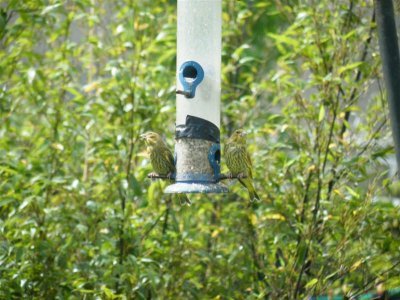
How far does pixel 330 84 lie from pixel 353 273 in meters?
1.17

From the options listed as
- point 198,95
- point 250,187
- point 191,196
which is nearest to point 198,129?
point 198,95

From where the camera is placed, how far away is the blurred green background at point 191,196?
17.1 feet

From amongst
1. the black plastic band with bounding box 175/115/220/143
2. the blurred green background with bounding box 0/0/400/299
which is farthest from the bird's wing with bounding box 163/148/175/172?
the blurred green background with bounding box 0/0/400/299

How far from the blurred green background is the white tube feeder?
0.71 metres

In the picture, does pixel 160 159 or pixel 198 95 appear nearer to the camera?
pixel 160 159

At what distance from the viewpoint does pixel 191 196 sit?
614 centimetres

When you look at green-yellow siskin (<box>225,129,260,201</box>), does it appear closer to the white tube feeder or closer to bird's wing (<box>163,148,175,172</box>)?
the white tube feeder

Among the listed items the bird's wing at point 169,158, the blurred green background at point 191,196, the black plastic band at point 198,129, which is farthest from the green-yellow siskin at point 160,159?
the blurred green background at point 191,196

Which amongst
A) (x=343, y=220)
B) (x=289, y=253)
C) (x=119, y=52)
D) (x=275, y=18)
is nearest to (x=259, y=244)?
(x=289, y=253)

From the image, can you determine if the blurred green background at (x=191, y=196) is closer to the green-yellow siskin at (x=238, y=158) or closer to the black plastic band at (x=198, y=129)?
the green-yellow siskin at (x=238, y=158)

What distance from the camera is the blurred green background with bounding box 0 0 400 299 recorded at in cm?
521

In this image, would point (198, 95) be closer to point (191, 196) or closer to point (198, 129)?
point (198, 129)

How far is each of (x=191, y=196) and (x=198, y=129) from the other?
134 cm

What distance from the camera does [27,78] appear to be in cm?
581
